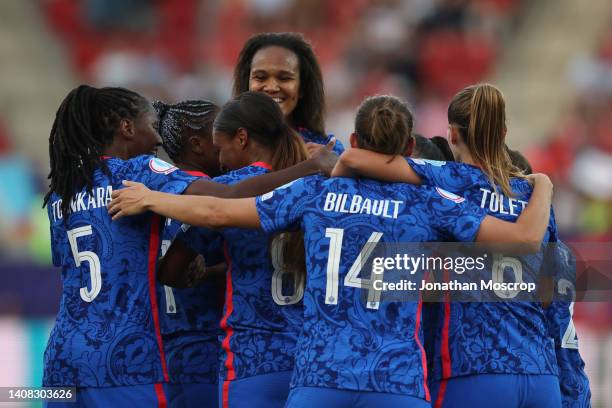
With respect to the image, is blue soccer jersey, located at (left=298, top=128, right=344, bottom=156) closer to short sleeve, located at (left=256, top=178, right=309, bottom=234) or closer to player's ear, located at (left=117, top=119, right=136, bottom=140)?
player's ear, located at (left=117, top=119, right=136, bottom=140)

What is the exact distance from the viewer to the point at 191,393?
468cm

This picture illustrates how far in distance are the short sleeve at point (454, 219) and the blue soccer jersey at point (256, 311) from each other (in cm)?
61

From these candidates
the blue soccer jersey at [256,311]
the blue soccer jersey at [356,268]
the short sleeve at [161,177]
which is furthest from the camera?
the short sleeve at [161,177]

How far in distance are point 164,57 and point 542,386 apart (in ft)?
37.6

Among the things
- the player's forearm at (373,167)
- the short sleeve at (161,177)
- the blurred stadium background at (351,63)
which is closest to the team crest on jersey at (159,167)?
the short sleeve at (161,177)

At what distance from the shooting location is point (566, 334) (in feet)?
15.2

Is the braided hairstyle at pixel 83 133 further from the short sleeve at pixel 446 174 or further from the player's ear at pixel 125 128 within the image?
the short sleeve at pixel 446 174

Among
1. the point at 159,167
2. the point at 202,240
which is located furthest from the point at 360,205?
the point at 159,167

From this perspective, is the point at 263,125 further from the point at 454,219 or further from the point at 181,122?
the point at 454,219

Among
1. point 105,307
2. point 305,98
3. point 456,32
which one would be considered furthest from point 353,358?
point 456,32

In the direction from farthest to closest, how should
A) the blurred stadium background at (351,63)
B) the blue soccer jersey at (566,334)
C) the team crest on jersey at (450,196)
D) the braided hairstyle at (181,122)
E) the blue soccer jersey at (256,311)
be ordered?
the blurred stadium background at (351,63) < the braided hairstyle at (181,122) < the blue soccer jersey at (566,334) < the blue soccer jersey at (256,311) < the team crest on jersey at (450,196)

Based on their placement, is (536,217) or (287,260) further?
(287,260)

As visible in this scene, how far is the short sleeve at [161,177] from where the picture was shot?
4307 millimetres

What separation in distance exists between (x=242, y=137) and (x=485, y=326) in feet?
3.78
